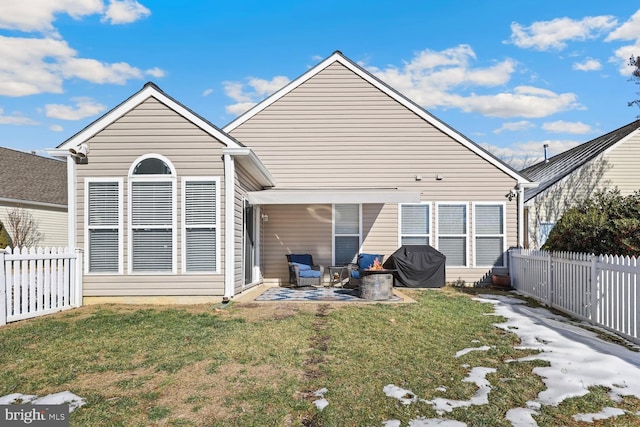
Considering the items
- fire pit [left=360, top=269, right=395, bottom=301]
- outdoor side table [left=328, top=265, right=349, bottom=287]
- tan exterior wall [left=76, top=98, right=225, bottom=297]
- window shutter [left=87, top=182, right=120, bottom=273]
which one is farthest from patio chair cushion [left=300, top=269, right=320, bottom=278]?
window shutter [left=87, top=182, right=120, bottom=273]

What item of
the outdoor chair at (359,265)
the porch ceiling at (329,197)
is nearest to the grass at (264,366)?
the outdoor chair at (359,265)

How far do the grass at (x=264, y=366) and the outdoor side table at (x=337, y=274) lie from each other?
14.2 feet

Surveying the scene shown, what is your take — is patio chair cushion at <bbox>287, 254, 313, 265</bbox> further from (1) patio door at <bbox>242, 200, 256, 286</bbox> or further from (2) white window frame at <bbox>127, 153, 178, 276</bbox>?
(2) white window frame at <bbox>127, 153, 178, 276</bbox>

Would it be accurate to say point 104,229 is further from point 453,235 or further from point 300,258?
point 453,235

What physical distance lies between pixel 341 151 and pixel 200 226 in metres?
6.05

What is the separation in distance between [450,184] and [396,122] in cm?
276

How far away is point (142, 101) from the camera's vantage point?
9805mm

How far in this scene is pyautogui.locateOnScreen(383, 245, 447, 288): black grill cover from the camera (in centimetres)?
1287

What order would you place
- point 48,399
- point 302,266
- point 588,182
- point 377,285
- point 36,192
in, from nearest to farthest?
point 48,399 < point 377,285 < point 302,266 < point 588,182 < point 36,192

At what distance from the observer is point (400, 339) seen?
663 cm

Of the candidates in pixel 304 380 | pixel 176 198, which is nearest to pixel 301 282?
pixel 176 198

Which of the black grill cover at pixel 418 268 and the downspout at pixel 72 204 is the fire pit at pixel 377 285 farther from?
the downspout at pixel 72 204

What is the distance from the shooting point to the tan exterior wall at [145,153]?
9742 millimetres

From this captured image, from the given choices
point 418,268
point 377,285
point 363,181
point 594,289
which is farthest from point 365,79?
point 594,289
